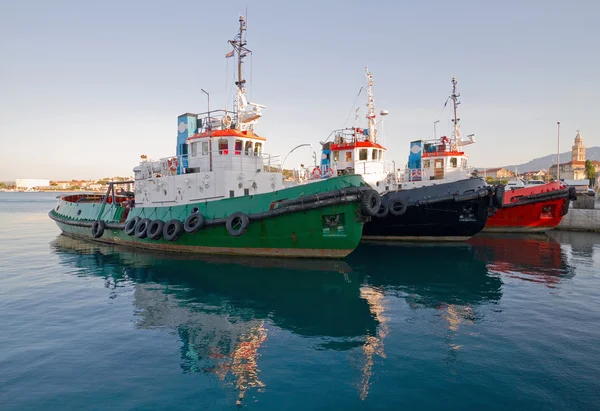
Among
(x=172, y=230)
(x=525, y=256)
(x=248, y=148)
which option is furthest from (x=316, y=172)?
(x=525, y=256)

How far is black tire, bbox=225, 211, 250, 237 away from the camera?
14.0 metres

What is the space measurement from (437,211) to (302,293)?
34.7ft

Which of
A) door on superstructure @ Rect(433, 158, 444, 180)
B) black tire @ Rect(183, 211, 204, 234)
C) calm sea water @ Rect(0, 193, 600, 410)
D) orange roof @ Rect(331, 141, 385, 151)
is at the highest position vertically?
orange roof @ Rect(331, 141, 385, 151)

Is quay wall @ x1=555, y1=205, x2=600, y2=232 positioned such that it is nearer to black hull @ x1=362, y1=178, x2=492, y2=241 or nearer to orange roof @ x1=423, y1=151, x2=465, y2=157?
orange roof @ x1=423, y1=151, x2=465, y2=157

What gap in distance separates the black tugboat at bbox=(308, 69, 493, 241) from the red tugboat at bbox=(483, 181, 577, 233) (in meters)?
3.66

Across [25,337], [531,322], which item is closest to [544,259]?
[531,322]

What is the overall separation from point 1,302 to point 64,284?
2.08m

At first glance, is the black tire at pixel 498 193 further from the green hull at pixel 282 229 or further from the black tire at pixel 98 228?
the black tire at pixel 98 228

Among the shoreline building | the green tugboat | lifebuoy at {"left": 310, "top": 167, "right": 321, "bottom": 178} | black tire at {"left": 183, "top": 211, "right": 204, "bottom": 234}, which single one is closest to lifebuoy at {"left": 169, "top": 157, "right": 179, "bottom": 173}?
the green tugboat

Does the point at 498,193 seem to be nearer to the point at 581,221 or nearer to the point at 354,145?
the point at 354,145

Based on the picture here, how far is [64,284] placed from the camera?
39.6 ft

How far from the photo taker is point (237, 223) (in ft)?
47.0

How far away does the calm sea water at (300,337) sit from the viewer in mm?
5438

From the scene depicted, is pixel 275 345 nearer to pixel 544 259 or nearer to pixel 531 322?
pixel 531 322
